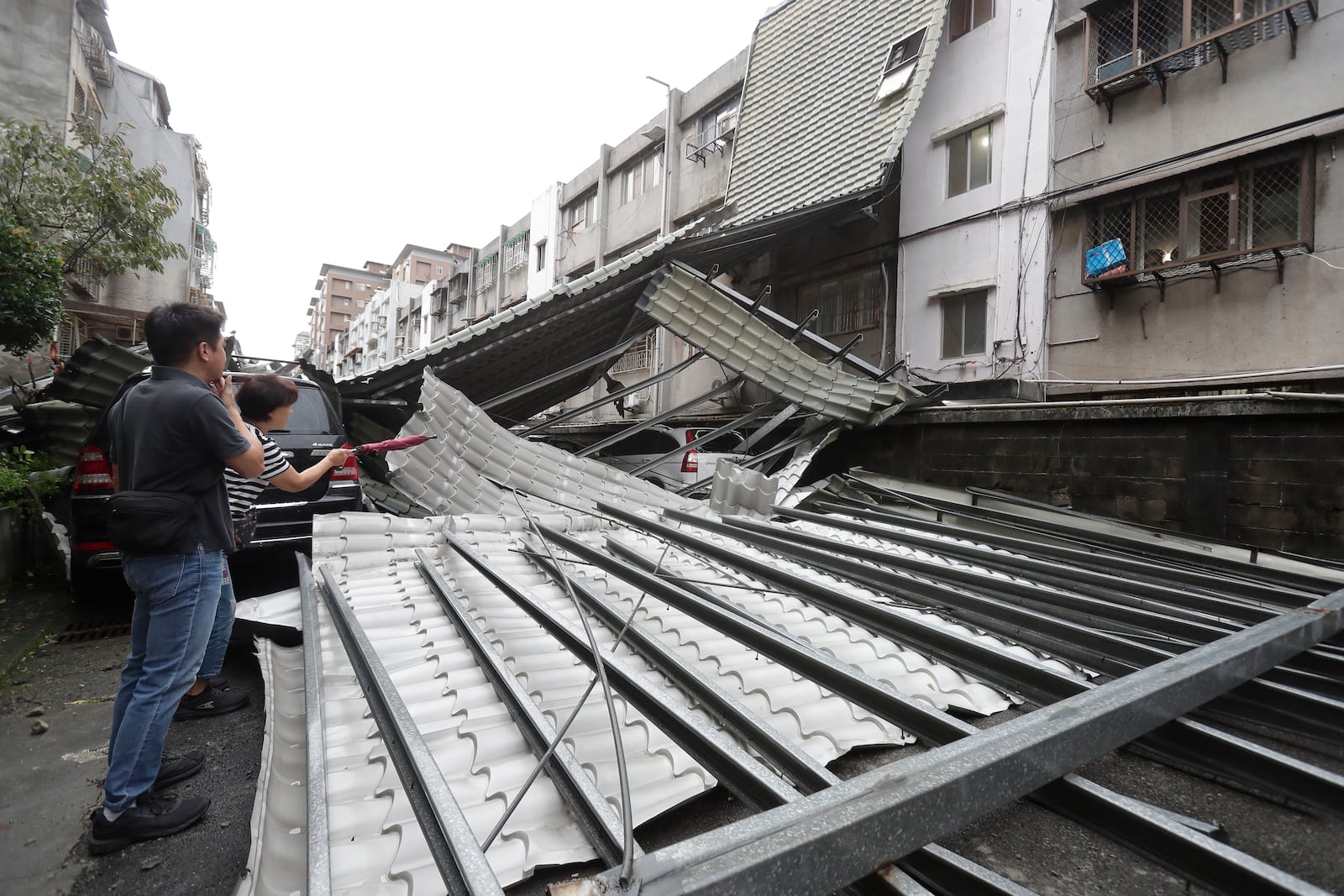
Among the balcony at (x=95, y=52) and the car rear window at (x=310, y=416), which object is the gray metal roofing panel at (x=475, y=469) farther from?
the balcony at (x=95, y=52)

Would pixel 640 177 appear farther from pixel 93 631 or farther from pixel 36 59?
pixel 93 631

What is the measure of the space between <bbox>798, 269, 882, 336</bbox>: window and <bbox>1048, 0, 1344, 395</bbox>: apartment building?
306 cm

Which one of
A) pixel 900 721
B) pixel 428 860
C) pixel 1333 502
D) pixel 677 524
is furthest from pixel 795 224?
pixel 428 860

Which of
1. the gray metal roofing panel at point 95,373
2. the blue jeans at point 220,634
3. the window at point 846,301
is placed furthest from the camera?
the window at point 846,301

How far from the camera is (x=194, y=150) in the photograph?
961 inches

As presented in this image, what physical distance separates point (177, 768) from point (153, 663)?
593 millimetres

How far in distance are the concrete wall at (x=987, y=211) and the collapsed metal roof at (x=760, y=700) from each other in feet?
17.7

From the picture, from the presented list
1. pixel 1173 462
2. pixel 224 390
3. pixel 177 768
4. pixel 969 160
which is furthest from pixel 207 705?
pixel 969 160

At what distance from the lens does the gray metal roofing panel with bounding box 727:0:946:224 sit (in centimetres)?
866

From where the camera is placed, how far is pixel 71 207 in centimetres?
906

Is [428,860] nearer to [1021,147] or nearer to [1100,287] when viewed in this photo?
[1100,287]

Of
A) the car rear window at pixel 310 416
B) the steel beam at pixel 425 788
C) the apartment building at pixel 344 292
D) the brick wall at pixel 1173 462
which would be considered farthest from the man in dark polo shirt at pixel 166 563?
the apartment building at pixel 344 292

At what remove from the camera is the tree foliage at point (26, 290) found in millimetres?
7203

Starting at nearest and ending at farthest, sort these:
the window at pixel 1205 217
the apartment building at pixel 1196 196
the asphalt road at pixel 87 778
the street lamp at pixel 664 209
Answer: the asphalt road at pixel 87 778 < the apartment building at pixel 1196 196 < the window at pixel 1205 217 < the street lamp at pixel 664 209
